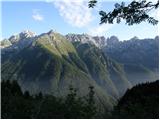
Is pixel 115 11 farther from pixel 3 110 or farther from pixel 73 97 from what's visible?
pixel 3 110

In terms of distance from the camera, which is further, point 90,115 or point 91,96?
point 91,96

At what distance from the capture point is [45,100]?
9.27 metres

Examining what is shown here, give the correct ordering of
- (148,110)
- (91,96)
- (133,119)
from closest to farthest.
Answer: (133,119), (91,96), (148,110)

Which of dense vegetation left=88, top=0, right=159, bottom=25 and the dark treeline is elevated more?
dense vegetation left=88, top=0, right=159, bottom=25

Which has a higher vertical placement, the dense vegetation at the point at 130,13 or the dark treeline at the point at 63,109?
the dense vegetation at the point at 130,13

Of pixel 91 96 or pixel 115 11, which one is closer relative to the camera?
pixel 91 96

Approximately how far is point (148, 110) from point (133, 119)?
1.70 m

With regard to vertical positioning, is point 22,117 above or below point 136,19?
below

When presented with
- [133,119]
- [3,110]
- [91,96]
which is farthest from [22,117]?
[133,119]

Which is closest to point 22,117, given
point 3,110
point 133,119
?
point 3,110

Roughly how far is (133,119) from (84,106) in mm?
1175

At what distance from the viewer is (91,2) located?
9.55 m

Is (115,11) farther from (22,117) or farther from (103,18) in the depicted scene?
(22,117)

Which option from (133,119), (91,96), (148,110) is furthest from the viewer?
(148,110)
